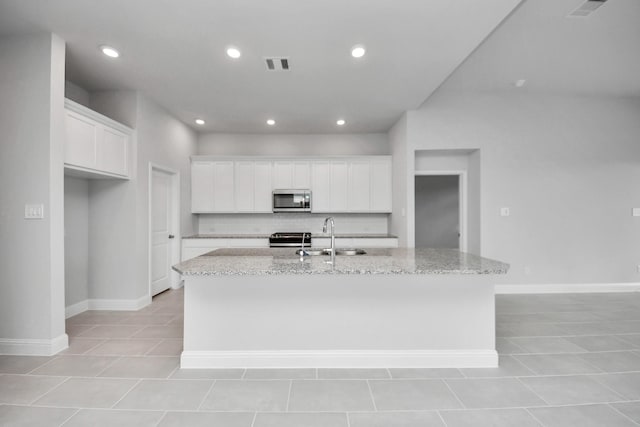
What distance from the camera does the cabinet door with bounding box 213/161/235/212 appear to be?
5.64 metres

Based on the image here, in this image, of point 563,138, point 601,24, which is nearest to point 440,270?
point 601,24

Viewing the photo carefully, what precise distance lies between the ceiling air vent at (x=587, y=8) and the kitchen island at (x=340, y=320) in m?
2.47

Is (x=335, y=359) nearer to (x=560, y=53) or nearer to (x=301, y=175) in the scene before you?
(x=301, y=175)

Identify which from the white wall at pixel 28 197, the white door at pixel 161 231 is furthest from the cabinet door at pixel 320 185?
the white wall at pixel 28 197

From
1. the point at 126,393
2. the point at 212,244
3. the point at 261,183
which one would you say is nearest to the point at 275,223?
the point at 261,183

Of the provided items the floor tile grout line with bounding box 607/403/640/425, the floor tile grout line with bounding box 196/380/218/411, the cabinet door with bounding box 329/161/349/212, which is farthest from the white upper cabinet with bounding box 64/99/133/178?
the floor tile grout line with bounding box 607/403/640/425

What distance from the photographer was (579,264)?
4.81m

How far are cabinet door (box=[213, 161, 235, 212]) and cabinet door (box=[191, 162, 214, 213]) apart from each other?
0.07 meters

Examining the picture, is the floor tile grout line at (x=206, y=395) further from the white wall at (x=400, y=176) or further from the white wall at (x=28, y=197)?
the white wall at (x=400, y=176)

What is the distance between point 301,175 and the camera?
568cm

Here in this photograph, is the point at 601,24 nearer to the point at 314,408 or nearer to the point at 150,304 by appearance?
the point at 314,408

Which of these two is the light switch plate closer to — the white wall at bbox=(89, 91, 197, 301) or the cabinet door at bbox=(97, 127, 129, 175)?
the cabinet door at bbox=(97, 127, 129, 175)

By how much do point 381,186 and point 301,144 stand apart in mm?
1713

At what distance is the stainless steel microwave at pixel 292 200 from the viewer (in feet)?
18.3
